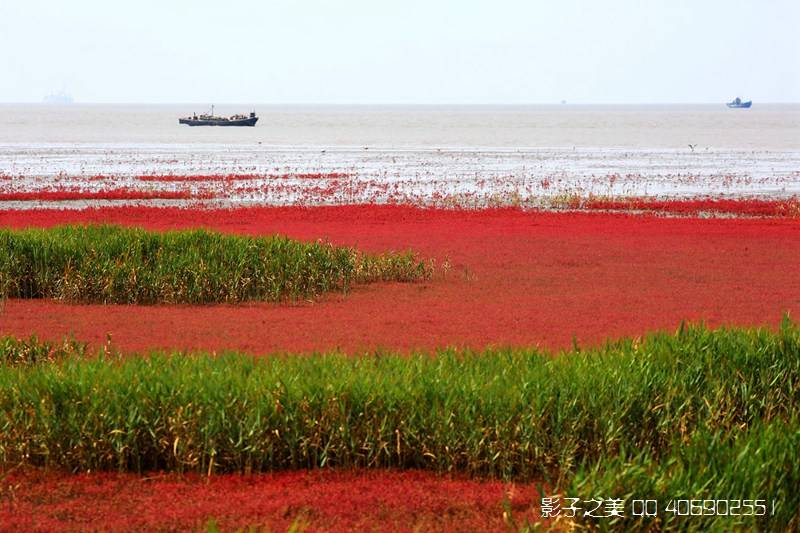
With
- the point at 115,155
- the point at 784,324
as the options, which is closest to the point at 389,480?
the point at 784,324

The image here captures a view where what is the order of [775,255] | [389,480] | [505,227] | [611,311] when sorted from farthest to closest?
[505,227]
[775,255]
[611,311]
[389,480]

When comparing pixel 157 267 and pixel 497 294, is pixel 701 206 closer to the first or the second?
pixel 497 294

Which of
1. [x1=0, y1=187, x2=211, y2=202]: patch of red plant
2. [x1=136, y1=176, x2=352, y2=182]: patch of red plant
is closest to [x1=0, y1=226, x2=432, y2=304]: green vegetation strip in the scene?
[x1=0, y1=187, x2=211, y2=202]: patch of red plant

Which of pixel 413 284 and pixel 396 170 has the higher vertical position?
pixel 396 170

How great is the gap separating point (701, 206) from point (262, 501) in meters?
27.6

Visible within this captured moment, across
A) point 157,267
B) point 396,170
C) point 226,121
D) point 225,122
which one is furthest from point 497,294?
point 225,122

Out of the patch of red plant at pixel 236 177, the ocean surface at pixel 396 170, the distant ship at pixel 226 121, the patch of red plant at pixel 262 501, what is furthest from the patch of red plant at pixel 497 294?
the distant ship at pixel 226 121

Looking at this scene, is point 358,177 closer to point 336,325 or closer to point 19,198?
point 19,198

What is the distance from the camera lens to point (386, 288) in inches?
647

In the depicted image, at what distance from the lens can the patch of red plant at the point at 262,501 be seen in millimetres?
6707

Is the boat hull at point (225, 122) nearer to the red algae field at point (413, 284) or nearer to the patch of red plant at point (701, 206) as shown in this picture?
the red algae field at point (413, 284)

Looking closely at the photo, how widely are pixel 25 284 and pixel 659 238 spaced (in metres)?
14.0

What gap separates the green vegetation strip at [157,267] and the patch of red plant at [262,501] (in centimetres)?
737

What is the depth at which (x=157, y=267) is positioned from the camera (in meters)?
14.8
